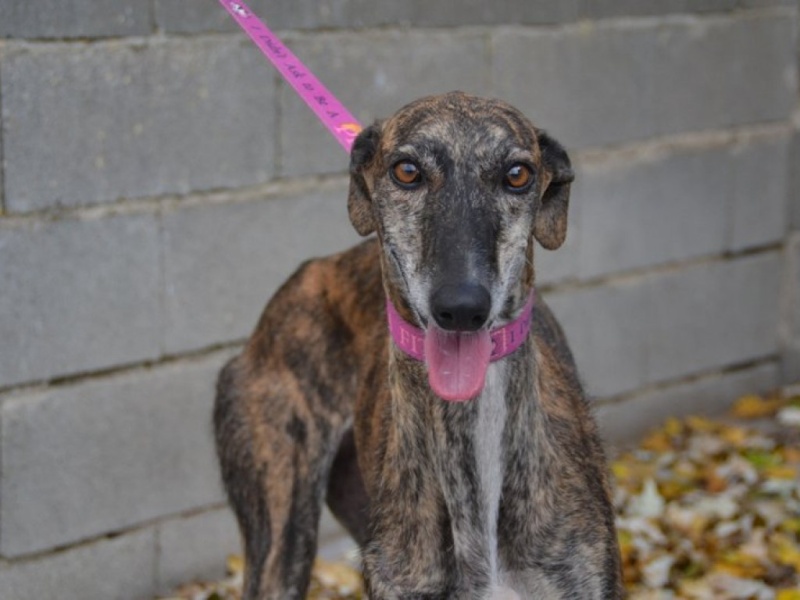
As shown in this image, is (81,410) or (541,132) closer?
(541,132)

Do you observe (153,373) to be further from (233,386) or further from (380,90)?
(380,90)

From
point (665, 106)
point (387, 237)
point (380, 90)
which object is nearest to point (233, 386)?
point (387, 237)

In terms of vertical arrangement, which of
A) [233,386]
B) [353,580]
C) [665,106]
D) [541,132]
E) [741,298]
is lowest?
[353,580]

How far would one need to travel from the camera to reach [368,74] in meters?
5.51

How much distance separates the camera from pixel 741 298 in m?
7.27

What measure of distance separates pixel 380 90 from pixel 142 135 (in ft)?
3.45

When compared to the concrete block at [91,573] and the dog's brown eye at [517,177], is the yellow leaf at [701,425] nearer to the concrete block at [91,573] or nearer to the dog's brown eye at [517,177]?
the concrete block at [91,573]

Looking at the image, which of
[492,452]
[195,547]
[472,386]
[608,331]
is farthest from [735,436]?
[472,386]

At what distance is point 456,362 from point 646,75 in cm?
378

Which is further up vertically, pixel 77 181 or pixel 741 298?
pixel 77 181

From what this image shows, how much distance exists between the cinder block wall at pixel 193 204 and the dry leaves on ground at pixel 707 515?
31cm

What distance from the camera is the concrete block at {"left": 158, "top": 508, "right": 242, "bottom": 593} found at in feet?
17.3

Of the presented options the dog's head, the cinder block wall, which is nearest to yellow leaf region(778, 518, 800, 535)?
the cinder block wall

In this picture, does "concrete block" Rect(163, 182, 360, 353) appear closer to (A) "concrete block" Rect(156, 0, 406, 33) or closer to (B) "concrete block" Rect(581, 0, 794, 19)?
(A) "concrete block" Rect(156, 0, 406, 33)
